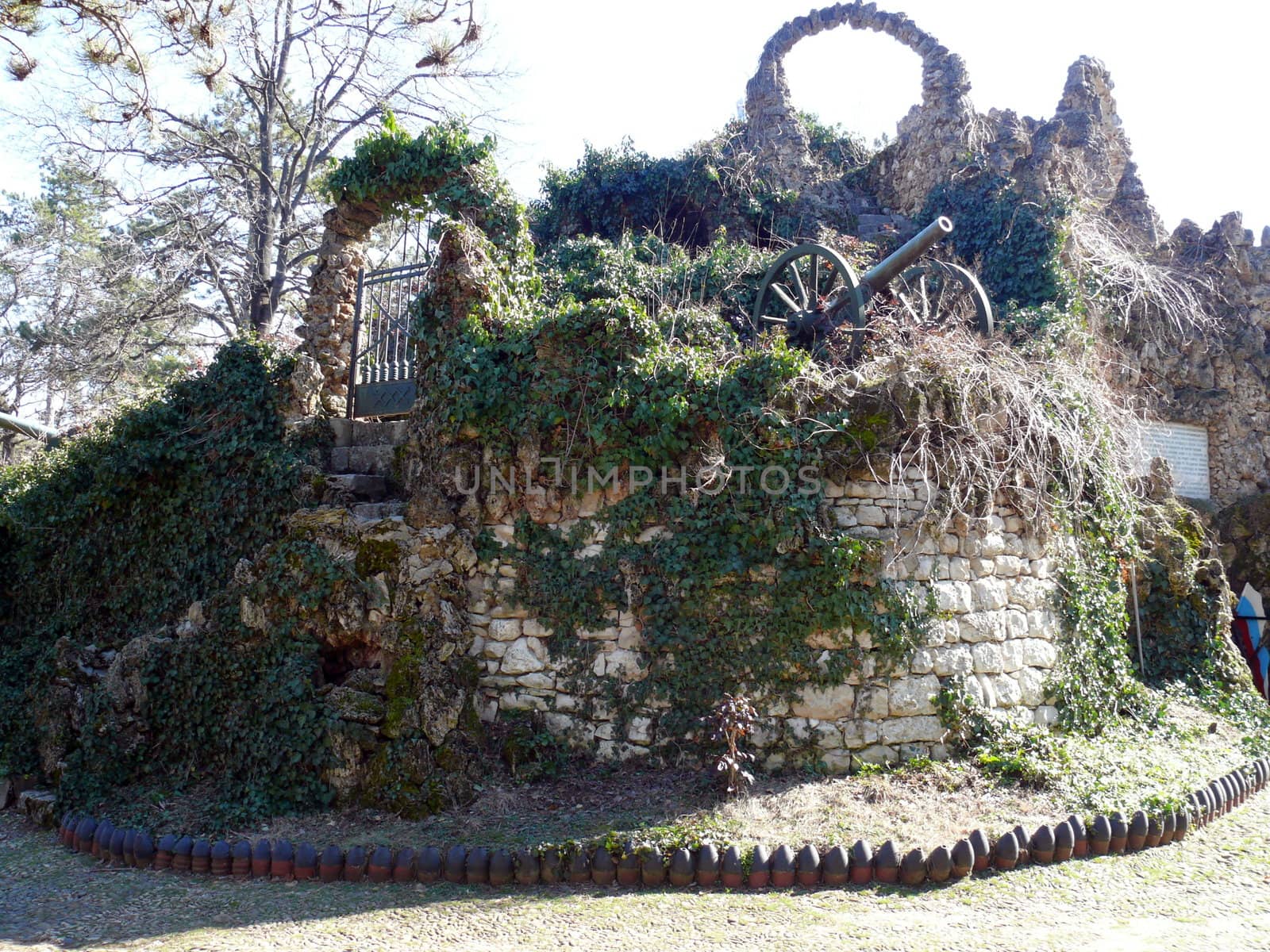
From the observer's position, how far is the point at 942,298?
8.85 metres

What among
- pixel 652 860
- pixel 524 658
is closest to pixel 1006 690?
pixel 652 860

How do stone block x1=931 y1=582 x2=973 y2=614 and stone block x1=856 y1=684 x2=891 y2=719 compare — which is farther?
stone block x1=931 y1=582 x2=973 y2=614

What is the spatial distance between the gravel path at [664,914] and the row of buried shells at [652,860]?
0.09 meters

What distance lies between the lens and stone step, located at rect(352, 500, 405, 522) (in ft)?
22.4

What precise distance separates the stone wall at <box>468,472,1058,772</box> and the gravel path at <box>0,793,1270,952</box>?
1.39 metres

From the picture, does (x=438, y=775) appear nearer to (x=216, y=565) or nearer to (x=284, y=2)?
(x=216, y=565)

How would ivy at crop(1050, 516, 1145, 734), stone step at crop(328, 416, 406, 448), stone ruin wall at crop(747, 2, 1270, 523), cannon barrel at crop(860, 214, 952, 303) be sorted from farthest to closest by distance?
stone ruin wall at crop(747, 2, 1270, 523), stone step at crop(328, 416, 406, 448), cannon barrel at crop(860, 214, 952, 303), ivy at crop(1050, 516, 1145, 734)

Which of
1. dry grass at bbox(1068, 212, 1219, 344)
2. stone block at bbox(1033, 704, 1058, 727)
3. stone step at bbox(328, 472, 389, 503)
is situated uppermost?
dry grass at bbox(1068, 212, 1219, 344)

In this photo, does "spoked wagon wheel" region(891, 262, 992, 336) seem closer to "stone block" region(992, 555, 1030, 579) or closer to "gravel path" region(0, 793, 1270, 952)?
"stone block" region(992, 555, 1030, 579)

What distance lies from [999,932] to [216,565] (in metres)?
6.39

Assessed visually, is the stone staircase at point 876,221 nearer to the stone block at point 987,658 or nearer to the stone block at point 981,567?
the stone block at point 981,567

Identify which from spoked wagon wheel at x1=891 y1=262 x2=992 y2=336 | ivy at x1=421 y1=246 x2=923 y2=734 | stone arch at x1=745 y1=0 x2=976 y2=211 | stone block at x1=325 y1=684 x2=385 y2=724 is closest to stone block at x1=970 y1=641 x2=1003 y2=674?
ivy at x1=421 y1=246 x2=923 y2=734

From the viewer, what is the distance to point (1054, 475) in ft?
23.8

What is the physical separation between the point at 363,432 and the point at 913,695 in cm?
510
